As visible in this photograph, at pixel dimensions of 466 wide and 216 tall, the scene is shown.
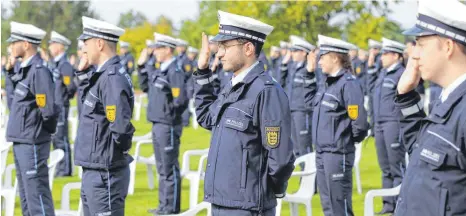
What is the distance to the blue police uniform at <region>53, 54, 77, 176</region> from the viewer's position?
12836mm

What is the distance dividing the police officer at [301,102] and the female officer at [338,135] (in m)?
3.68

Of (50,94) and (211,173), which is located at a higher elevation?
(50,94)

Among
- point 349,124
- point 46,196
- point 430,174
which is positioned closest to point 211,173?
point 430,174

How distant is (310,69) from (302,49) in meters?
3.46

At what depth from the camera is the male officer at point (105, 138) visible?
623 cm

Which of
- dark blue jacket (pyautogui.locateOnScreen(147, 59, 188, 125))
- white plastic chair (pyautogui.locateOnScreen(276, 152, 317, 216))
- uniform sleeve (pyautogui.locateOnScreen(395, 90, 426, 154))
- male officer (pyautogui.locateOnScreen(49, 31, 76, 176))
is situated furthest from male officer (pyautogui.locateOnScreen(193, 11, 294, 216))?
male officer (pyautogui.locateOnScreen(49, 31, 76, 176))

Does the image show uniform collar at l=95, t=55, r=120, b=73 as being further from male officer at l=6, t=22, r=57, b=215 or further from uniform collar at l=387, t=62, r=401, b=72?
uniform collar at l=387, t=62, r=401, b=72

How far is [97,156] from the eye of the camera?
20.6 ft

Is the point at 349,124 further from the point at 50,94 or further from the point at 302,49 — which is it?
the point at 302,49

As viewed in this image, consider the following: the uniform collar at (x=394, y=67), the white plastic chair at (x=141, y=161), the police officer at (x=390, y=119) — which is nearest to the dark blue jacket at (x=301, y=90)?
the police officer at (x=390, y=119)

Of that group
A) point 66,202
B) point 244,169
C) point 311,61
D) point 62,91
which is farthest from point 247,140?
point 62,91

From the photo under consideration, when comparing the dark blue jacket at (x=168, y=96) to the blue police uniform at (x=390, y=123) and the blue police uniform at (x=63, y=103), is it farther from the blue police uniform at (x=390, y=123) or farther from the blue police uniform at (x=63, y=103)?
the blue police uniform at (x=63, y=103)

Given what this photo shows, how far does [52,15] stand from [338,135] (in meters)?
45.5

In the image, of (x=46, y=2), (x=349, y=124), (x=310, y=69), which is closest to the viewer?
(x=349, y=124)
